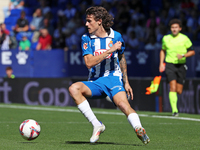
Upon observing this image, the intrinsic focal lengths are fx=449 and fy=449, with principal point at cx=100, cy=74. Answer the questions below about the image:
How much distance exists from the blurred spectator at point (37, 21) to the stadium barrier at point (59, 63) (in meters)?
3.06

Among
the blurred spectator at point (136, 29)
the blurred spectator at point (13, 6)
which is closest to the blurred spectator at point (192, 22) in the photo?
the blurred spectator at point (136, 29)

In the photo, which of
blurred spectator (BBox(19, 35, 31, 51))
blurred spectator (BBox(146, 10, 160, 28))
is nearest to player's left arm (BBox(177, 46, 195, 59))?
blurred spectator (BBox(146, 10, 160, 28))

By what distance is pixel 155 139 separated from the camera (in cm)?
693

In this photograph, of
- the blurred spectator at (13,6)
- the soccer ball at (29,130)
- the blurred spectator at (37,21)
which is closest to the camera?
the soccer ball at (29,130)

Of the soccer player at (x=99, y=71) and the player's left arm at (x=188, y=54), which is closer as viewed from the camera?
the soccer player at (x=99, y=71)

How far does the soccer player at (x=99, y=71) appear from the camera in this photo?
6.16 metres

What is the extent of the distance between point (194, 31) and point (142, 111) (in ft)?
13.0

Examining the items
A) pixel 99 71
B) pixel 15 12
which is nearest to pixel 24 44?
pixel 15 12

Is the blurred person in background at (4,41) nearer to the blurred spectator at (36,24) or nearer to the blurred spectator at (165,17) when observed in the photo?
the blurred spectator at (36,24)

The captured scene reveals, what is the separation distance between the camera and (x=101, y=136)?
24.3ft

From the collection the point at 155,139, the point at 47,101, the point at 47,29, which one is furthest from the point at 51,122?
the point at 47,29

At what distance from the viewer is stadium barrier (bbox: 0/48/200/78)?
14.2 metres

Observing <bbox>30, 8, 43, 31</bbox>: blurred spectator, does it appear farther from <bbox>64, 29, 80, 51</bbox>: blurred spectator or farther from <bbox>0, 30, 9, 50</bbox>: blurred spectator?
<bbox>64, 29, 80, 51</bbox>: blurred spectator

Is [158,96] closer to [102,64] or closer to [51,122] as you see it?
[51,122]
